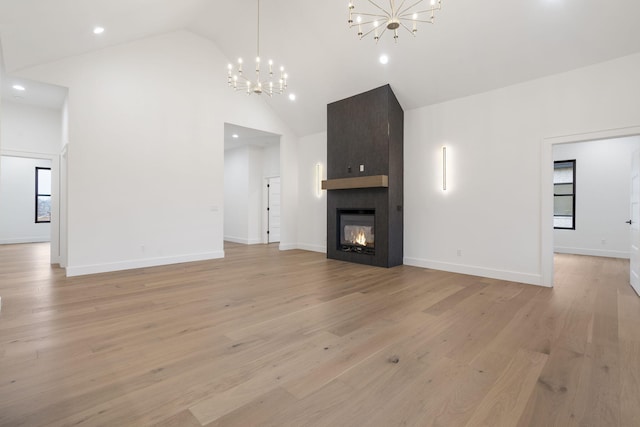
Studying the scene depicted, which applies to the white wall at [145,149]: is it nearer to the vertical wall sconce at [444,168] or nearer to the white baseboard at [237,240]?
the white baseboard at [237,240]

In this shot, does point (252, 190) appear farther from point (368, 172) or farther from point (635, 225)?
point (635, 225)

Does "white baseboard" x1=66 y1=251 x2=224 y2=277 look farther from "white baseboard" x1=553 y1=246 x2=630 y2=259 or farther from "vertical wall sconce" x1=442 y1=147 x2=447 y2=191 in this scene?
→ "white baseboard" x1=553 y1=246 x2=630 y2=259

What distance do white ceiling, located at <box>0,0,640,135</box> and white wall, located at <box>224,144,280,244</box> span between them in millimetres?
3198

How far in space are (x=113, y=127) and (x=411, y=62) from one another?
213 inches

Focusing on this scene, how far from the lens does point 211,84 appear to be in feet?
22.1

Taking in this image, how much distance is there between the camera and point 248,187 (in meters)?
9.73

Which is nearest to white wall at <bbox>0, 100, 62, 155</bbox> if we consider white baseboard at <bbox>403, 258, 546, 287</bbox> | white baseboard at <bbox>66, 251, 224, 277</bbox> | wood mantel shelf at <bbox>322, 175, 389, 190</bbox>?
white baseboard at <bbox>66, 251, 224, 277</bbox>

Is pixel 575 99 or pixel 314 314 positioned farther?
pixel 575 99

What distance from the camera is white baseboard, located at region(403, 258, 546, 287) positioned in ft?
15.1

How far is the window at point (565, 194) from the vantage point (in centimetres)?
775

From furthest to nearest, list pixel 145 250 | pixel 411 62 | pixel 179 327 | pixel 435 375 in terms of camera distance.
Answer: pixel 145 250 < pixel 411 62 < pixel 179 327 < pixel 435 375

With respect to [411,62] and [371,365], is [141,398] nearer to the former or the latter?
[371,365]

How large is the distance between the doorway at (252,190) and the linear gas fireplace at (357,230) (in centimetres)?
372

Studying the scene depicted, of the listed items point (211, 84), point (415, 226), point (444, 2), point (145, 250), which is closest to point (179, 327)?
point (145, 250)
